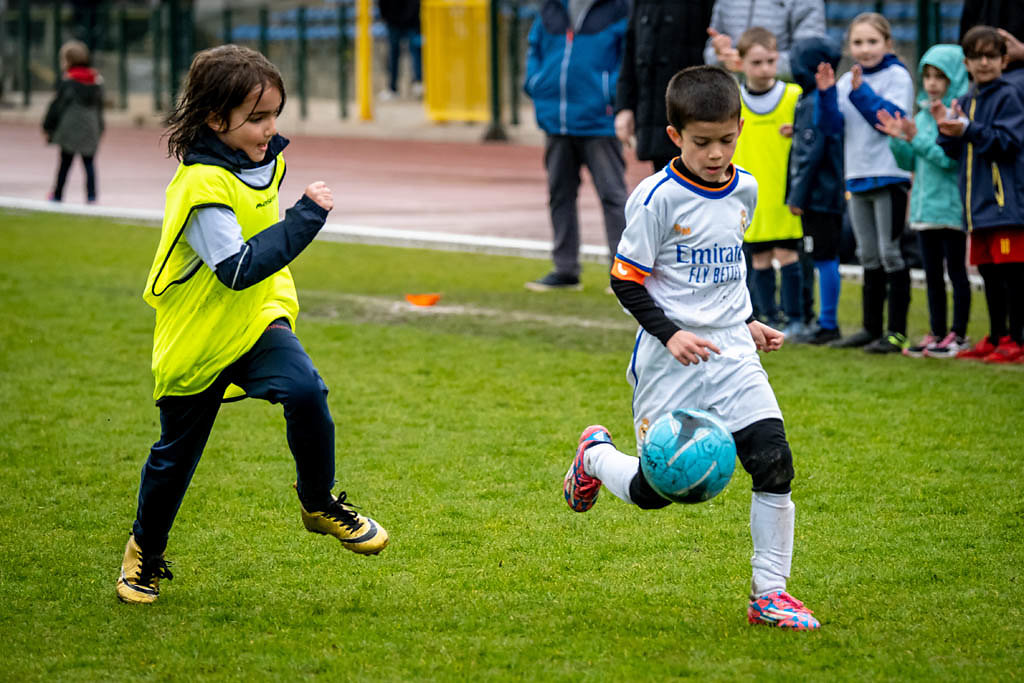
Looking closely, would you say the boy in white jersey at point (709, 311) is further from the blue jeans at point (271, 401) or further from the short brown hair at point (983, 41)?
the short brown hair at point (983, 41)

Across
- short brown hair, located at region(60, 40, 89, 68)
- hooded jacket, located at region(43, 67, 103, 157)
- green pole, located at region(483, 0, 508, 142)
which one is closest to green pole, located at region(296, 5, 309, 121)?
green pole, located at region(483, 0, 508, 142)

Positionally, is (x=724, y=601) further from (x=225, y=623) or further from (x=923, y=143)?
(x=923, y=143)

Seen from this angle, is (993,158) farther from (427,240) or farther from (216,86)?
(427,240)

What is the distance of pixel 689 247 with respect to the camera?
4.43 m

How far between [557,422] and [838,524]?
1.91 m

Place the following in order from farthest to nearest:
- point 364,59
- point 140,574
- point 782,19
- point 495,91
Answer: point 364,59, point 495,91, point 782,19, point 140,574

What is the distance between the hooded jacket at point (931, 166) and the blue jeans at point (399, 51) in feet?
67.0

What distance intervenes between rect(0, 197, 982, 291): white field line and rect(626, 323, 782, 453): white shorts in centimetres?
675

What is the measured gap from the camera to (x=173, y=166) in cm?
2105

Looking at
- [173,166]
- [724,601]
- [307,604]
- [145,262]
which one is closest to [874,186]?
[724,601]

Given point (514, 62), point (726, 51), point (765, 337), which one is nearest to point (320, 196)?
point (765, 337)

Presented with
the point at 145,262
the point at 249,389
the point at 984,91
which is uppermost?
the point at 984,91

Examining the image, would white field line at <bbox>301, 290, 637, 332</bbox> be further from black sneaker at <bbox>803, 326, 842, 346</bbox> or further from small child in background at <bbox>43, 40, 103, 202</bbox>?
small child in background at <bbox>43, 40, 103, 202</bbox>

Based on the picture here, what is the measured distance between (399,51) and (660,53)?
20.8 meters
